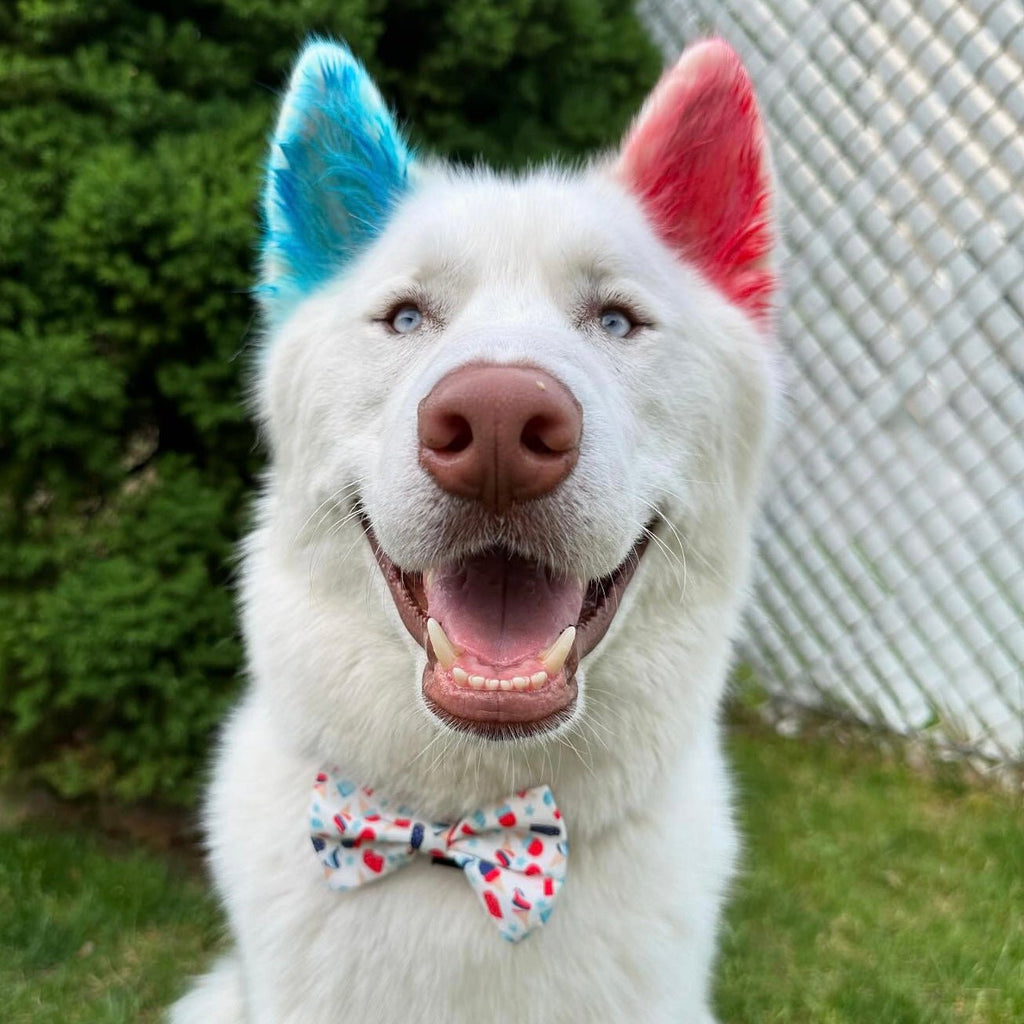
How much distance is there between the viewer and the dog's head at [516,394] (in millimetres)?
1538

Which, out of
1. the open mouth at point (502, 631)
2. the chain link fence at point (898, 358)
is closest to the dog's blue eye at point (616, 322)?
the open mouth at point (502, 631)

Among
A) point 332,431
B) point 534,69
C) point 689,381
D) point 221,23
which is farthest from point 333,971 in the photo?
point 534,69

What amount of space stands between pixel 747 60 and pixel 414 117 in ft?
6.30

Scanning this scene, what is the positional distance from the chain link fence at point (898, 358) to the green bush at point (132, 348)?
174 centimetres

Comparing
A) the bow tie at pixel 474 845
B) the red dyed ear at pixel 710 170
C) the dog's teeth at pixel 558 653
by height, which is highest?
the red dyed ear at pixel 710 170

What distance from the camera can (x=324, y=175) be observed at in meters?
1.96

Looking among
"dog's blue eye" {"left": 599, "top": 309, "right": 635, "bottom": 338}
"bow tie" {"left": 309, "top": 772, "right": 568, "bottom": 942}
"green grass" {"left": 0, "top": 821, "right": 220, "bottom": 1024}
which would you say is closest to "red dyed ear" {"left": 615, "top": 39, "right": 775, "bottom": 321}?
"dog's blue eye" {"left": 599, "top": 309, "right": 635, "bottom": 338}

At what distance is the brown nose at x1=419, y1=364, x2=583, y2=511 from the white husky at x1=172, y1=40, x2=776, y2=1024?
165mm

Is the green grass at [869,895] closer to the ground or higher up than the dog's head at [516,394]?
closer to the ground

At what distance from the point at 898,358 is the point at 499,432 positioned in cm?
354

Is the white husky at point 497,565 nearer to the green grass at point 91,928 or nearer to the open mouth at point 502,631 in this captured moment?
the open mouth at point 502,631

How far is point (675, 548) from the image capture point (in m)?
1.90

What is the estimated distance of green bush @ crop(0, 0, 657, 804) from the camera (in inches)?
113

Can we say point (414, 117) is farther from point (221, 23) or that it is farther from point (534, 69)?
point (221, 23)
